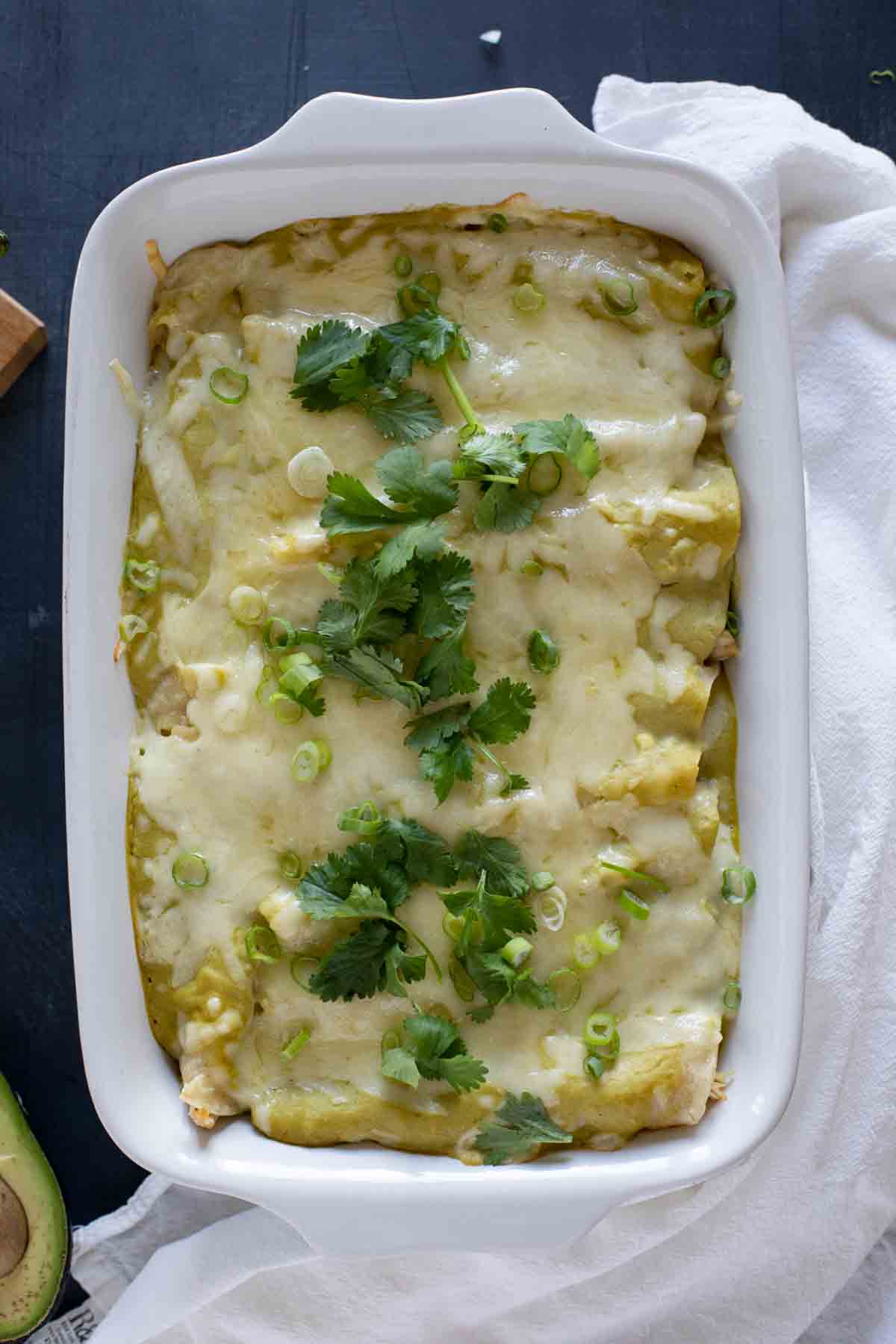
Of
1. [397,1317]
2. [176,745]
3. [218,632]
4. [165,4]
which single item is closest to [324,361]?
[218,632]

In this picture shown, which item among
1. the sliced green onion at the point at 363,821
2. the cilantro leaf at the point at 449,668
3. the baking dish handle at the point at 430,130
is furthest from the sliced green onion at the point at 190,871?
the baking dish handle at the point at 430,130

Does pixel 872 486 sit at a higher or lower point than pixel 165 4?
lower

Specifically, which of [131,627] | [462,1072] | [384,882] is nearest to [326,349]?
[131,627]

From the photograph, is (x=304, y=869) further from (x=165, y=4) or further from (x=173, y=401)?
(x=165, y=4)

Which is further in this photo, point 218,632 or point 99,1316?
point 99,1316

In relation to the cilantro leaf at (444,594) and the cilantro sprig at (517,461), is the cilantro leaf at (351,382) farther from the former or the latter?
the cilantro leaf at (444,594)

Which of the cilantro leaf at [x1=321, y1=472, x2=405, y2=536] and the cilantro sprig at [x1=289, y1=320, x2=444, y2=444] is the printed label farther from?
the cilantro sprig at [x1=289, y1=320, x2=444, y2=444]

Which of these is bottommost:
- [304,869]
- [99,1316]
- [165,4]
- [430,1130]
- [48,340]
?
[99,1316]

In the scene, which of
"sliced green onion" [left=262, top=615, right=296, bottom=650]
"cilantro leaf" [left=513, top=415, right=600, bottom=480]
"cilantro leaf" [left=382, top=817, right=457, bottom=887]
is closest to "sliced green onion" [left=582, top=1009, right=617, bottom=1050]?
"cilantro leaf" [left=382, top=817, right=457, bottom=887]
